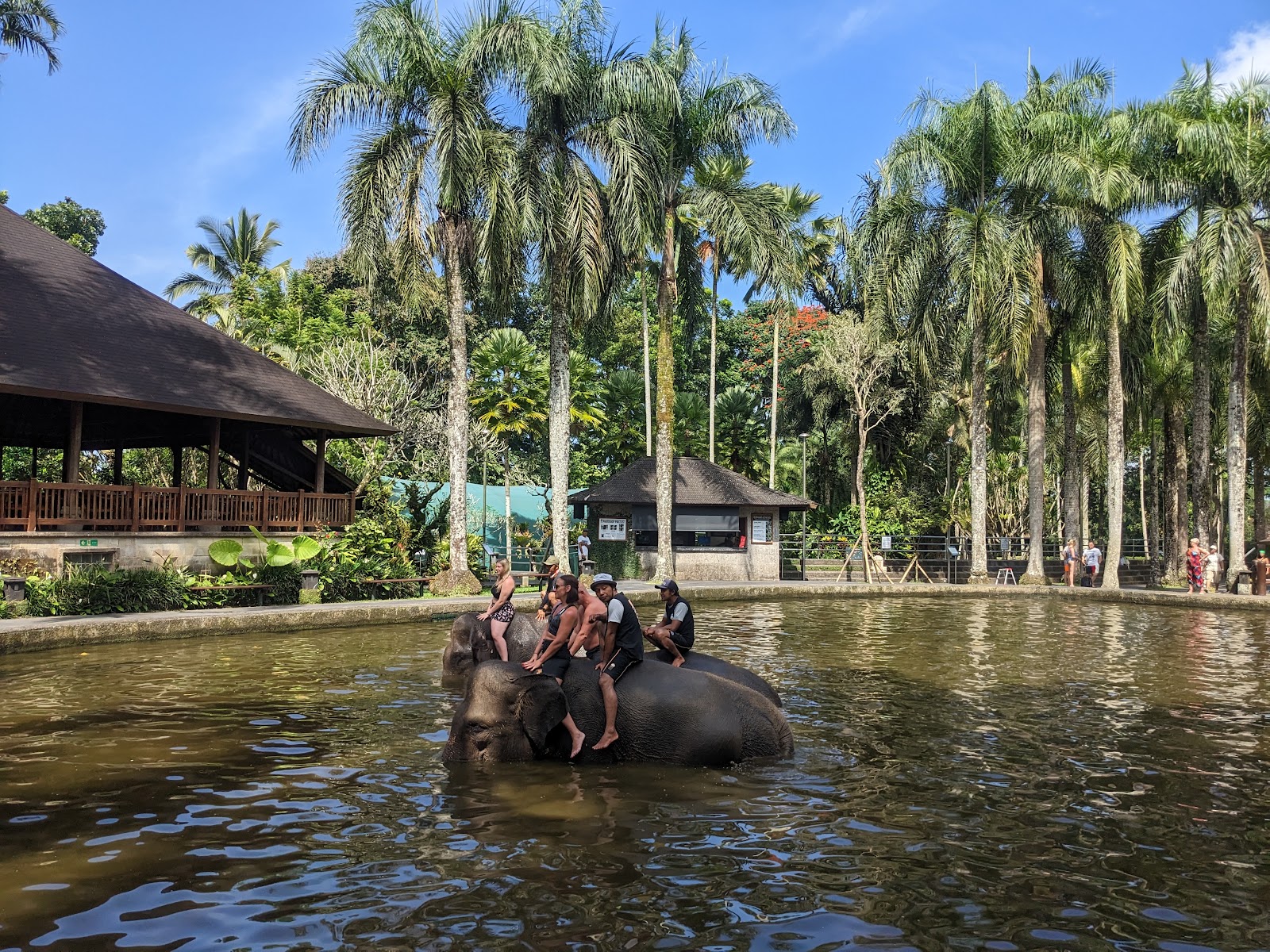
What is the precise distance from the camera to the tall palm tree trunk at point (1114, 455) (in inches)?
1362

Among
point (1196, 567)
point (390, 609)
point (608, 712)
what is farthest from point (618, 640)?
point (1196, 567)

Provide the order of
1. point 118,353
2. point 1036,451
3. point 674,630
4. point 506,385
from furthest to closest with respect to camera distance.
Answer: point 506,385
point 1036,451
point 118,353
point 674,630

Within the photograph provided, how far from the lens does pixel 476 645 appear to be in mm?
13555

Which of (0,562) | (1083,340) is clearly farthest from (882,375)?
(0,562)

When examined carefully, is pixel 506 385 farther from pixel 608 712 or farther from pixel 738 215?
pixel 608 712

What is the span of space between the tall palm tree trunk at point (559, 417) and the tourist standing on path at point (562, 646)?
18.1 metres

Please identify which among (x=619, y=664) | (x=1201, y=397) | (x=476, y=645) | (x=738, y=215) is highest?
(x=738, y=215)

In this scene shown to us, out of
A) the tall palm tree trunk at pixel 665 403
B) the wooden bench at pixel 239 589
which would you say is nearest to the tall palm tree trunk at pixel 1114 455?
the tall palm tree trunk at pixel 665 403

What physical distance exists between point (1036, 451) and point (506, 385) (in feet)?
61.7

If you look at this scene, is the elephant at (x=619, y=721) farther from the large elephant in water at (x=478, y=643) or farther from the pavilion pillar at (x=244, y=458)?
the pavilion pillar at (x=244, y=458)

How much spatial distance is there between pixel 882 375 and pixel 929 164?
32.0 ft

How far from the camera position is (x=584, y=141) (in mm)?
29172

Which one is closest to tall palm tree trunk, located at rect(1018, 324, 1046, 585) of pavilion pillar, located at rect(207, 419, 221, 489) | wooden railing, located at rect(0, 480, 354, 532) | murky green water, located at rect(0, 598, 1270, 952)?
wooden railing, located at rect(0, 480, 354, 532)

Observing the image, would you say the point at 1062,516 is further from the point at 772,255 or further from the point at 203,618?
the point at 203,618
